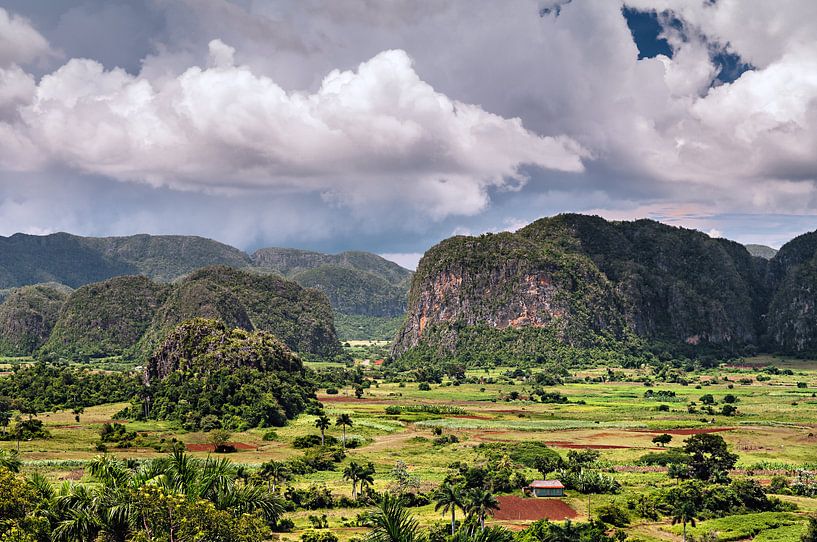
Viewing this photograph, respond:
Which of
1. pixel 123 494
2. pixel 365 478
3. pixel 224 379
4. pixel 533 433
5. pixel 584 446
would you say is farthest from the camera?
pixel 224 379

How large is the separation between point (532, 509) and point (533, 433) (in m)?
46.0

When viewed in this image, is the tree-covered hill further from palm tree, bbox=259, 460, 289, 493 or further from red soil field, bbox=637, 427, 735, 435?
red soil field, bbox=637, 427, 735, 435

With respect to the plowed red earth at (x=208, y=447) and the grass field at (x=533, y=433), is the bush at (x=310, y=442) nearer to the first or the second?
the grass field at (x=533, y=433)

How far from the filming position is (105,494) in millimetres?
31266

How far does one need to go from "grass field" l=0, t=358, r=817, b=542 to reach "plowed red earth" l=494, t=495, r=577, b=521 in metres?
1.37

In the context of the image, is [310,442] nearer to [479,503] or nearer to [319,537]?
[319,537]

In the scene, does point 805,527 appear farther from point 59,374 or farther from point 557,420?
point 59,374

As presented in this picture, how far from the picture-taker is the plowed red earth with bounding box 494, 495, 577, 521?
218ft

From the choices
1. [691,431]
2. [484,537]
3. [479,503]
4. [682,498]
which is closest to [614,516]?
[682,498]

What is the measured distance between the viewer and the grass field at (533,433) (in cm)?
6838

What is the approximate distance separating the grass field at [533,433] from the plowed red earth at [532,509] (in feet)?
4.49

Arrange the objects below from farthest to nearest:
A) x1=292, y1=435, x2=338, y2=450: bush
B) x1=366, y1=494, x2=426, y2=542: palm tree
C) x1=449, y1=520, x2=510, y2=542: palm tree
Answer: x1=292, y1=435, x2=338, y2=450: bush → x1=449, y1=520, x2=510, y2=542: palm tree → x1=366, y1=494, x2=426, y2=542: palm tree

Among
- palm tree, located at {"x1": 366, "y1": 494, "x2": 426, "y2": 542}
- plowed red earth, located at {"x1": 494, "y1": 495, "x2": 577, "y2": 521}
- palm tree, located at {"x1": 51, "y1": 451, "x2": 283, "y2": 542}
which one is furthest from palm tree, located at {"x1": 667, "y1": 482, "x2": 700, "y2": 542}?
palm tree, located at {"x1": 51, "y1": 451, "x2": 283, "y2": 542}

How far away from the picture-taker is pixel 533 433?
376 feet
